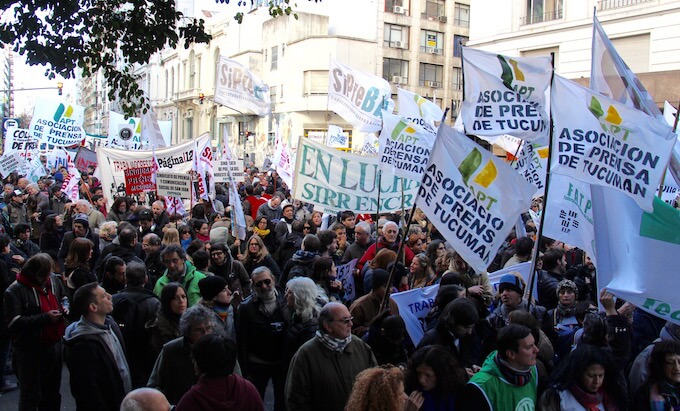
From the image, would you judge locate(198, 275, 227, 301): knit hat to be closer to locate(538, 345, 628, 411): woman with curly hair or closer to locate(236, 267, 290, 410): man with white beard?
locate(236, 267, 290, 410): man with white beard

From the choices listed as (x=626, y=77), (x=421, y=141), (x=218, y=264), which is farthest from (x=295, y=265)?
(x=626, y=77)

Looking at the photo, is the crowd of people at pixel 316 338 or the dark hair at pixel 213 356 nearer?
the dark hair at pixel 213 356

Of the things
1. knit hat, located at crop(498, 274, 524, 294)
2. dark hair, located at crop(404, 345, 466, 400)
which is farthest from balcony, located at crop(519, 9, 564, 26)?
dark hair, located at crop(404, 345, 466, 400)

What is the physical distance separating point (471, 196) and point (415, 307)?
1.03m

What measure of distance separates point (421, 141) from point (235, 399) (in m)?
5.67

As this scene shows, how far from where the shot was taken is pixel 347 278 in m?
7.82

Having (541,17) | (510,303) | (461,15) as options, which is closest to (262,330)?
(510,303)

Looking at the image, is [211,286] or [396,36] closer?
[211,286]

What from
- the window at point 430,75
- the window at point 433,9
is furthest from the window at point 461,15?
the window at point 430,75

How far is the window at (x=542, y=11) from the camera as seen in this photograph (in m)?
27.7

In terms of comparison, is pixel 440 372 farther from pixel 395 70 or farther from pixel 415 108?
pixel 395 70

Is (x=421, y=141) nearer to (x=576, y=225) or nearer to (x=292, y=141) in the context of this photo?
(x=576, y=225)

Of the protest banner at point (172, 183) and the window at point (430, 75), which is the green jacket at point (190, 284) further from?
the window at point (430, 75)

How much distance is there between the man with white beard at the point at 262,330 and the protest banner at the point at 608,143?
2.32m
